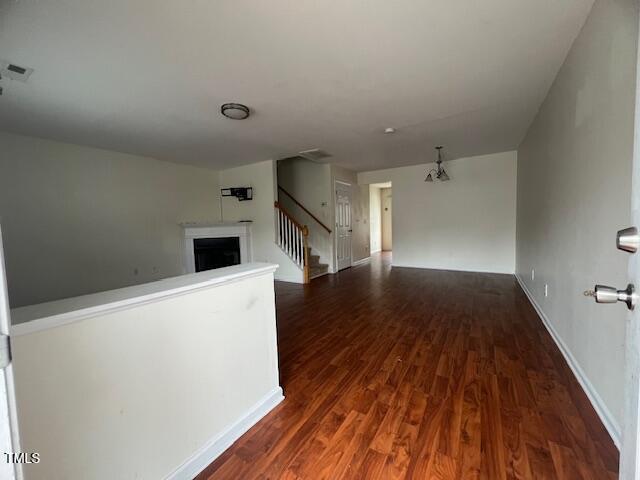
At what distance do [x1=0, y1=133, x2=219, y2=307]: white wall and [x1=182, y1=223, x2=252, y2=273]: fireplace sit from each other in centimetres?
23

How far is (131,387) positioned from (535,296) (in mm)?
4094

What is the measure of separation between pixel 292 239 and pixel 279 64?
3625 millimetres

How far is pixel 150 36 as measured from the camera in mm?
1757

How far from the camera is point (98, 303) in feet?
3.17

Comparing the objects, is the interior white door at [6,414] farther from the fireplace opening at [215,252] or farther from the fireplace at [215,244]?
the fireplace opening at [215,252]

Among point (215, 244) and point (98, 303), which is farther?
point (215, 244)

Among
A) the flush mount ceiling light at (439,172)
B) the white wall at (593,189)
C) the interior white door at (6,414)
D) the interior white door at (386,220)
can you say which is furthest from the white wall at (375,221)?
the interior white door at (6,414)

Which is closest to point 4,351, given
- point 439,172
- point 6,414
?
point 6,414

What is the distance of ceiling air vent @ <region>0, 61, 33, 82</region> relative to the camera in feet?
6.61

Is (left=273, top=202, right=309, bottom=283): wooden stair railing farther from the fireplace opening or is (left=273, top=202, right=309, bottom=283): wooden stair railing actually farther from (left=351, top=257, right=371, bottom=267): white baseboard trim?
(left=351, top=257, right=371, bottom=267): white baseboard trim

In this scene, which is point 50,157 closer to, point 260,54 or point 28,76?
point 28,76

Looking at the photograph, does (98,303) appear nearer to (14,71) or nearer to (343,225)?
(14,71)

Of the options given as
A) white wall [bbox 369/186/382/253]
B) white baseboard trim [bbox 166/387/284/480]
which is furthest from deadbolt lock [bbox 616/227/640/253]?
white wall [bbox 369/186/382/253]

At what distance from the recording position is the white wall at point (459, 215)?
5312 millimetres
